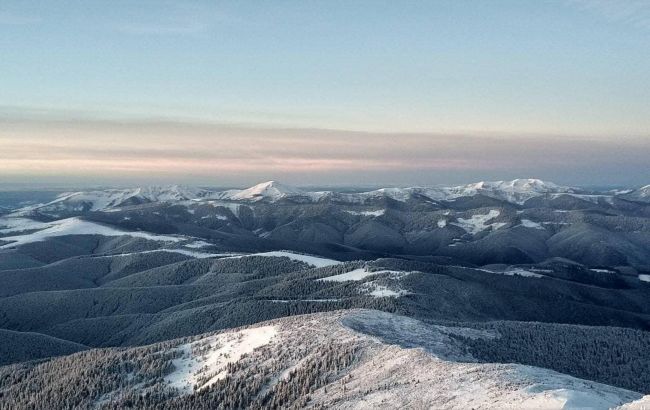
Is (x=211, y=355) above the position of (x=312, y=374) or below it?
below

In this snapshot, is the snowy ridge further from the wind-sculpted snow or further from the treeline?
the treeline

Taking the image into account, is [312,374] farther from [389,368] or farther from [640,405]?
[640,405]

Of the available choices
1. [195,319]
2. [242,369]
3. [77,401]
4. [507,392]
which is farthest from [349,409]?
[195,319]

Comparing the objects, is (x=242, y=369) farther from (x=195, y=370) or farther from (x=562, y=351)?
(x=562, y=351)

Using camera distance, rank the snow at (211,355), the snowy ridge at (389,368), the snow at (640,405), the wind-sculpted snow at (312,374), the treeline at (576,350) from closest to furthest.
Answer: the snow at (640,405)
the snowy ridge at (389,368)
the wind-sculpted snow at (312,374)
the snow at (211,355)
the treeline at (576,350)

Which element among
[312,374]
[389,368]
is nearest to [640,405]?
[389,368]

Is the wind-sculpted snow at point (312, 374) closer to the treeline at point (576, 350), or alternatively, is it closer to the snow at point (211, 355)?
the snow at point (211, 355)

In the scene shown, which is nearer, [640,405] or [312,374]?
[640,405]

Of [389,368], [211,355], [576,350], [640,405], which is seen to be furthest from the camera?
[576,350]

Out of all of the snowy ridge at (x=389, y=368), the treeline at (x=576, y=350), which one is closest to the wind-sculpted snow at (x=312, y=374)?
the snowy ridge at (x=389, y=368)

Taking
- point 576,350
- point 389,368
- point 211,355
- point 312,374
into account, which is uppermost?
point 389,368
